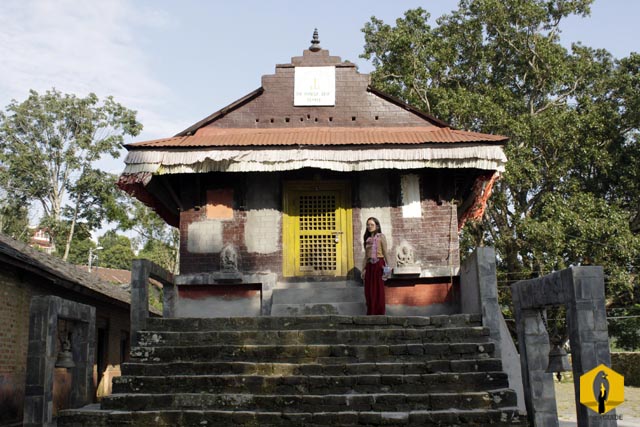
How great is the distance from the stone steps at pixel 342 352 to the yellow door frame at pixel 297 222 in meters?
3.59

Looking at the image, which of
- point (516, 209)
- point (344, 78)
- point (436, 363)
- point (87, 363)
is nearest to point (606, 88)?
point (516, 209)

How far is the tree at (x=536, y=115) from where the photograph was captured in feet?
72.7

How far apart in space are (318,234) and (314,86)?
303cm

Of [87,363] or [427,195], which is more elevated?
[427,195]

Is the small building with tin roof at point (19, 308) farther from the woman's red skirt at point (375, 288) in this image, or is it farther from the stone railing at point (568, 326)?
the stone railing at point (568, 326)

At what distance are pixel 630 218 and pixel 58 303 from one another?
22926 mm

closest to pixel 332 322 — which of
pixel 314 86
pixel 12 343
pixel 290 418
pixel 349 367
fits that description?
pixel 349 367

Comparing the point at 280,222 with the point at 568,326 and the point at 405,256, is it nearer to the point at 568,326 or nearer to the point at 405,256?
the point at 405,256

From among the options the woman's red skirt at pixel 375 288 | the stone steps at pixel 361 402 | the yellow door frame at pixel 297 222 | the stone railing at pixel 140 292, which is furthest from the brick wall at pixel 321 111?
the stone steps at pixel 361 402

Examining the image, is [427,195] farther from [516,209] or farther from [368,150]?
[516,209]

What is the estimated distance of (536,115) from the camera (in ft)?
79.8

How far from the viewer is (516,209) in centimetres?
2514

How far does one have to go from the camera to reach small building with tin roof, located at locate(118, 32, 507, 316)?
11.1m

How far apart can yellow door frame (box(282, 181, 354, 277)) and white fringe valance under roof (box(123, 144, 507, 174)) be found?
114cm
